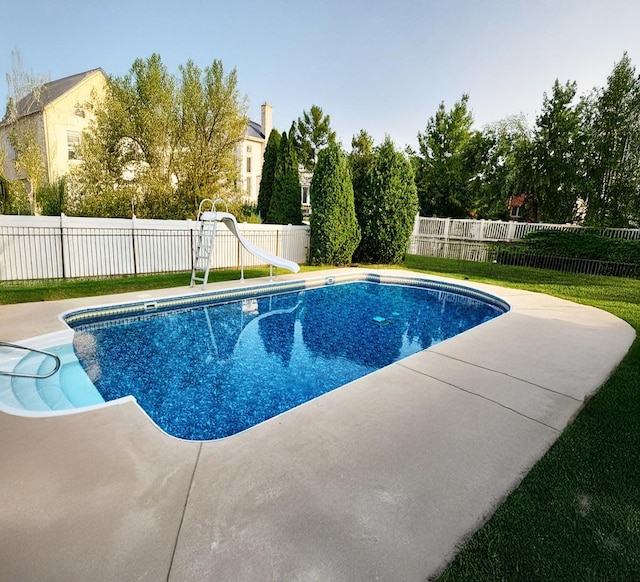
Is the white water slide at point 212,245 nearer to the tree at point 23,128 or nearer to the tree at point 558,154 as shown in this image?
the tree at point 23,128

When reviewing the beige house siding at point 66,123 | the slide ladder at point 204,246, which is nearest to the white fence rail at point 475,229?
the slide ladder at point 204,246

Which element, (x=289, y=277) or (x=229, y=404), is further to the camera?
(x=289, y=277)

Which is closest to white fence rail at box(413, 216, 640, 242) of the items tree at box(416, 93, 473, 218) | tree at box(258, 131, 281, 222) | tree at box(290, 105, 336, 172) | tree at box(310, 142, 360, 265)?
tree at box(310, 142, 360, 265)

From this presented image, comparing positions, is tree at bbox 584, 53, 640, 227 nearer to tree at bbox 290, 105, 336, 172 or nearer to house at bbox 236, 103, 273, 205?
tree at bbox 290, 105, 336, 172

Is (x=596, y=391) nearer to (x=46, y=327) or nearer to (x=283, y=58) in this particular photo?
(x=46, y=327)

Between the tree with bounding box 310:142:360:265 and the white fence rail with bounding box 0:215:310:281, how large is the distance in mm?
2015

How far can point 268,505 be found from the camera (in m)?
1.95

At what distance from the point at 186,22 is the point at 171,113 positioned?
2.63m

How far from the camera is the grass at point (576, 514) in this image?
1602 millimetres

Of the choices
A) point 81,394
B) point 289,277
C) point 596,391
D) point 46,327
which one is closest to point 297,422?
point 81,394

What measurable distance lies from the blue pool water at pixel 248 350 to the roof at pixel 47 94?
→ 15.1m

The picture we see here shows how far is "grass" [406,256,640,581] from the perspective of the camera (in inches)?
63.1

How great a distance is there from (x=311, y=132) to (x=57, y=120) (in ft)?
53.9

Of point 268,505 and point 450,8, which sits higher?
point 450,8
